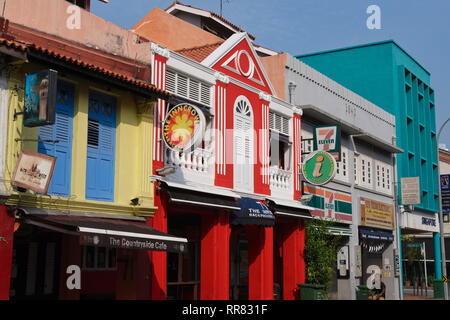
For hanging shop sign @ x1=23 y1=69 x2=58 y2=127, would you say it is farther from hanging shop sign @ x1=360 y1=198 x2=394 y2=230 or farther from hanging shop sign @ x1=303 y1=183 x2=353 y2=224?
hanging shop sign @ x1=360 y1=198 x2=394 y2=230

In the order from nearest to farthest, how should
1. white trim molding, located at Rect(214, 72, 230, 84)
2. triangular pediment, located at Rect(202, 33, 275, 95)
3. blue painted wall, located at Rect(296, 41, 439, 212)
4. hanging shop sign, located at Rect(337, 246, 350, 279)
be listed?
white trim molding, located at Rect(214, 72, 230, 84) < triangular pediment, located at Rect(202, 33, 275, 95) < hanging shop sign, located at Rect(337, 246, 350, 279) < blue painted wall, located at Rect(296, 41, 439, 212)

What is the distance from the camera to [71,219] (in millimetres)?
12453

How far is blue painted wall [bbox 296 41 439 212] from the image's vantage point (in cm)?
3700

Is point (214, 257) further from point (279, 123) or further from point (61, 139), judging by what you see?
point (279, 123)

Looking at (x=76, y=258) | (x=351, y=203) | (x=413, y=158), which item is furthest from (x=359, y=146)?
(x=76, y=258)

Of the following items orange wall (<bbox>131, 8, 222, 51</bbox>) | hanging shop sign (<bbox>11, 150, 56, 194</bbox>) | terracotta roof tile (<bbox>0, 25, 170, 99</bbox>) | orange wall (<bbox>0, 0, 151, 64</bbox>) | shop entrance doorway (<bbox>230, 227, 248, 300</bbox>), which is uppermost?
orange wall (<bbox>131, 8, 222, 51</bbox>)

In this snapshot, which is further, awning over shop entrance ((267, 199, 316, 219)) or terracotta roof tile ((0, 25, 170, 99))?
awning over shop entrance ((267, 199, 316, 219))

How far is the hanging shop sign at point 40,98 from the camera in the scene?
11.2 metres

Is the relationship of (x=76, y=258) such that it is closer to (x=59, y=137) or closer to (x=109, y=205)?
(x=109, y=205)

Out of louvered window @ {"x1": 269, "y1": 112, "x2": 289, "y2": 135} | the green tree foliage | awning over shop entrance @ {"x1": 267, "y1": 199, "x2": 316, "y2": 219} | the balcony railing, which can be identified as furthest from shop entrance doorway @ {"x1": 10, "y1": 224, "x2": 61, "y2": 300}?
the green tree foliage

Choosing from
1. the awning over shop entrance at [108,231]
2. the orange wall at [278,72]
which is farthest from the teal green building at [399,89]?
the awning over shop entrance at [108,231]

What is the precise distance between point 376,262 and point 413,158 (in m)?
9.24

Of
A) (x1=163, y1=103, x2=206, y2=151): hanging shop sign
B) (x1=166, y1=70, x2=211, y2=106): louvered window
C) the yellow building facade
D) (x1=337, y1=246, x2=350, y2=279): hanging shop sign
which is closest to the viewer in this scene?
the yellow building facade

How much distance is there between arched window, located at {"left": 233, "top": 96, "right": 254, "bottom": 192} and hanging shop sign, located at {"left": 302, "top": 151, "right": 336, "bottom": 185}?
329 cm
